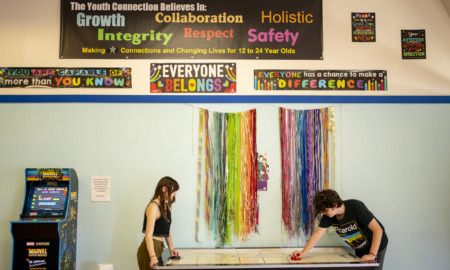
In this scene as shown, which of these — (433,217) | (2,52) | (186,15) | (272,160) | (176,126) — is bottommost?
(433,217)

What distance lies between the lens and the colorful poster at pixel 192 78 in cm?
396

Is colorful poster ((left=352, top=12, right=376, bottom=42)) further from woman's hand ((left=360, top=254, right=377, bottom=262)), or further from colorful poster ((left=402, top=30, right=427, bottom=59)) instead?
woman's hand ((left=360, top=254, right=377, bottom=262))

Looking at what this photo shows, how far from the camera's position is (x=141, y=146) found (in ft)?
12.9

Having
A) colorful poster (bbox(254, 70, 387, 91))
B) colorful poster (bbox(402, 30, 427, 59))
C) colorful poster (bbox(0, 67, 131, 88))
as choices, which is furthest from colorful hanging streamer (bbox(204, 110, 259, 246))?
colorful poster (bbox(402, 30, 427, 59))

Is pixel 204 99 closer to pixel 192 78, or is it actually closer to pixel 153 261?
pixel 192 78

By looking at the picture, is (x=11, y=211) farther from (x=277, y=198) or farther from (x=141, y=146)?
(x=277, y=198)

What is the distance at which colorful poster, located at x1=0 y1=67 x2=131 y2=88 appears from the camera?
12.9ft

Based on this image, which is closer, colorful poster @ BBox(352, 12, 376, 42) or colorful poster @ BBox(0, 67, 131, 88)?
colorful poster @ BBox(0, 67, 131, 88)

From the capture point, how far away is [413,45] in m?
4.05

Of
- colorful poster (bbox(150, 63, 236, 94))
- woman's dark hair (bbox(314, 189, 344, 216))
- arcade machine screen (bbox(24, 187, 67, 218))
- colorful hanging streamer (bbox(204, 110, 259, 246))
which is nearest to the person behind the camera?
woman's dark hair (bbox(314, 189, 344, 216))

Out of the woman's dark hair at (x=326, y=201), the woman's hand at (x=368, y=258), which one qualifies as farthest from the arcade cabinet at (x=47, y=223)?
the woman's hand at (x=368, y=258)

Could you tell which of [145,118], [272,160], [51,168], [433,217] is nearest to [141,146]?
[145,118]

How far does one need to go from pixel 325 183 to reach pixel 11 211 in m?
3.28

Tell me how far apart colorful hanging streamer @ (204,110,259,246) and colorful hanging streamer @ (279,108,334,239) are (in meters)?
0.33
